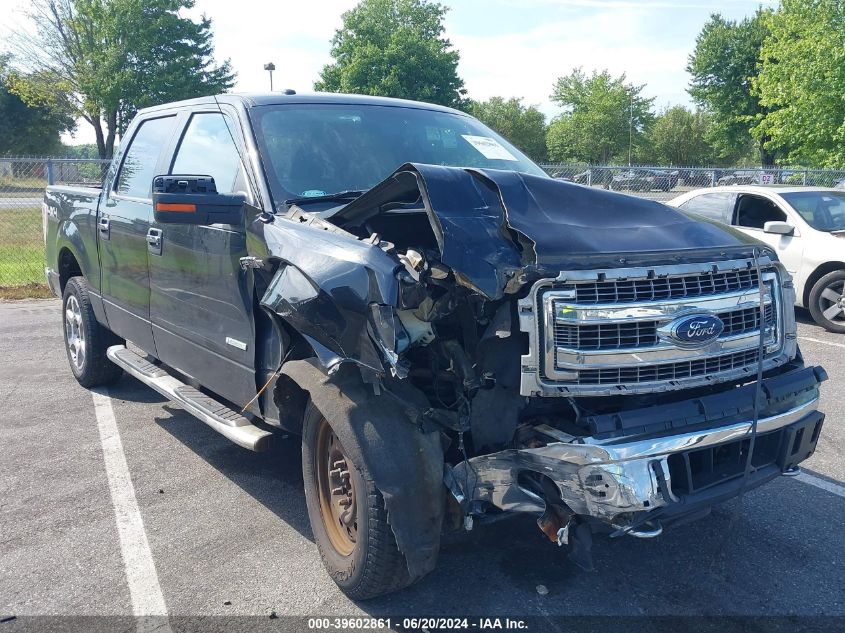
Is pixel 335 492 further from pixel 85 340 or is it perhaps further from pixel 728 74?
→ pixel 728 74

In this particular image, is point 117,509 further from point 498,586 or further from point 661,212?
point 661,212

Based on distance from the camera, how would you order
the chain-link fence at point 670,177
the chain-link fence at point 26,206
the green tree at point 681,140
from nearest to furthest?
1. the chain-link fence at point 26,206
2. the chain-link fence at point 670,177
3. the green tree at point 681,140

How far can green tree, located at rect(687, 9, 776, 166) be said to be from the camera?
158 feet

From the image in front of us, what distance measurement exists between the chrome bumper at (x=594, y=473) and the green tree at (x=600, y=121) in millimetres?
57569

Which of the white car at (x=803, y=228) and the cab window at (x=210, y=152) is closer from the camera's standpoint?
the cab window at (x=210, y=152)

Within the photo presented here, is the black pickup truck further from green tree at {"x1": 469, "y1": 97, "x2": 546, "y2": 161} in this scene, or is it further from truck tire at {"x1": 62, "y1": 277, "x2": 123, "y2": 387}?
green tree at {"x1": 469, "y1": 97, "x2": 546, "y2": 161}

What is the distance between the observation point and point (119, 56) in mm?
44062

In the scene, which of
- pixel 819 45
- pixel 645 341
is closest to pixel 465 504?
pixel 645 341

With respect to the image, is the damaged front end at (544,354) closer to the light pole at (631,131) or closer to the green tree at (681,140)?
the light pole at (631,131)

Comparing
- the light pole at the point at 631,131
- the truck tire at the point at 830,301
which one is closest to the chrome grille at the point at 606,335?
the truck tire at the point at 830,301

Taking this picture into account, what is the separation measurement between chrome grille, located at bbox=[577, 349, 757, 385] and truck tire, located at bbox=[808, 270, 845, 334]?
269 inches

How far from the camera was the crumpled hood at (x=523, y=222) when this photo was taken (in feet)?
9.27

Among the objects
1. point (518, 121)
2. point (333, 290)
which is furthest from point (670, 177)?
point (518, 121)

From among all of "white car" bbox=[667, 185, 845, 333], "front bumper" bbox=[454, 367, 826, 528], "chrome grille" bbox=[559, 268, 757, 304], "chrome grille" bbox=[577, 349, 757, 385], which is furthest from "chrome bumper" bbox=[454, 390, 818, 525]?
"white car" bbox=[667, 185, 845, 333]
